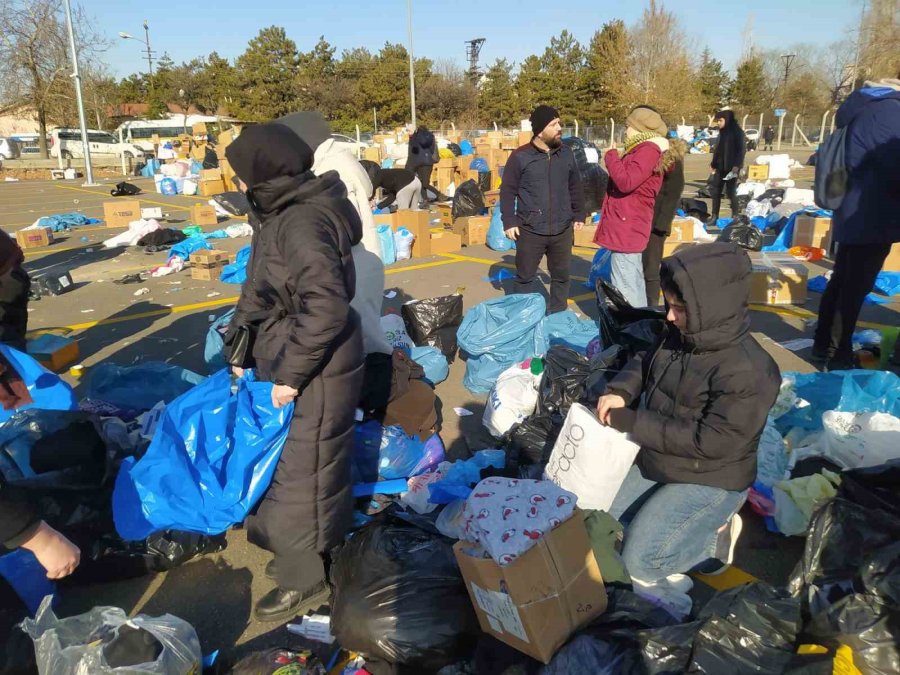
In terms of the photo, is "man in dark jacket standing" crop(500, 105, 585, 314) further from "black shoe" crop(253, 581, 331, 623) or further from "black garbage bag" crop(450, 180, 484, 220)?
"black garbage bag" crop(450, 180, 484, 220)

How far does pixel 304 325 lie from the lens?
2389 millimetres

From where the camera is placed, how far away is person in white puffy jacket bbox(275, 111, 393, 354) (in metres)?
3.57

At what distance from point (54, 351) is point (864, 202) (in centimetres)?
611

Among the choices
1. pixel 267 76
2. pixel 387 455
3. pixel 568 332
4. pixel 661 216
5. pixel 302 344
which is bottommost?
pixel 387 455

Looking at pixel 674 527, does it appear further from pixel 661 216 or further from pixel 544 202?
pixel 661 216

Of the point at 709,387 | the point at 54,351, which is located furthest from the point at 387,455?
the point at 54,351

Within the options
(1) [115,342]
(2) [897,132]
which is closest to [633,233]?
(2) [897,132]

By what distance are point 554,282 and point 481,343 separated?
124cm

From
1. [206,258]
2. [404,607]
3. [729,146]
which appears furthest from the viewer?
[729,146]

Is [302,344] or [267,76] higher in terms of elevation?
[267,76]

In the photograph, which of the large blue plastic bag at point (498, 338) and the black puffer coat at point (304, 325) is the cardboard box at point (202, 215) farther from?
the black puffer coat at point (304, 325)

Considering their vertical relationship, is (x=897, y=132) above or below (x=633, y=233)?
above

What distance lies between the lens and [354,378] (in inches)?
104

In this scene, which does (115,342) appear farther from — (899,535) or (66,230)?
(66,230)
